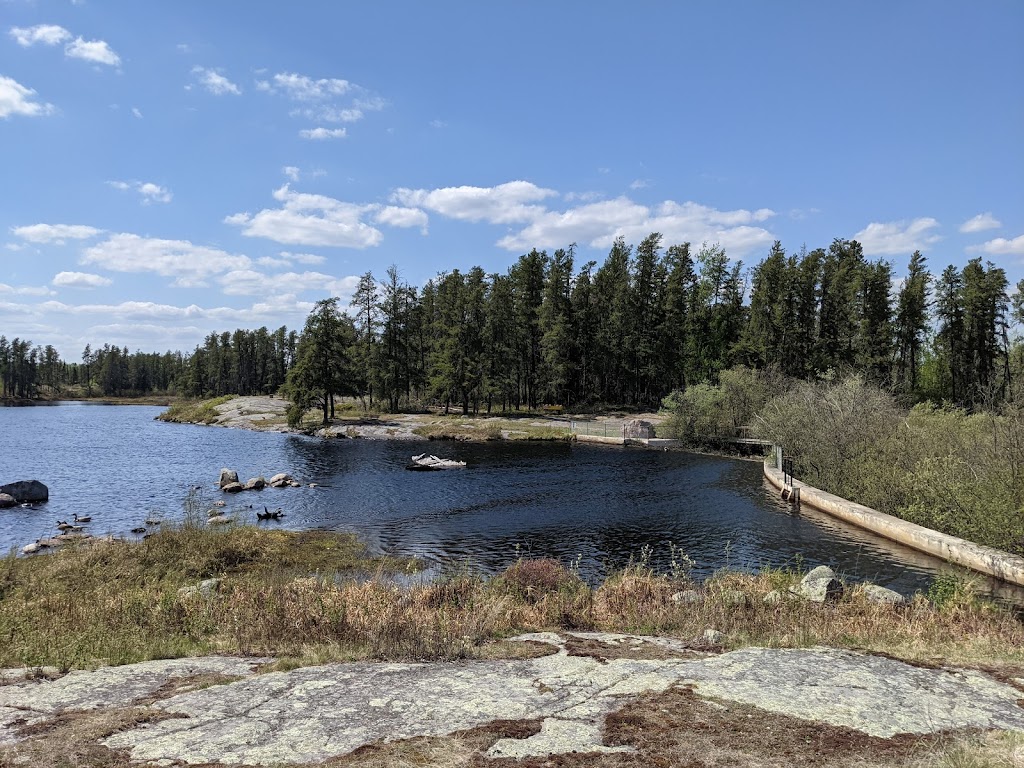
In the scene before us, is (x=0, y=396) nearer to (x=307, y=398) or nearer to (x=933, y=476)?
(x=307, y=398)

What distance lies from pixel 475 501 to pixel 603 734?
28864 mm

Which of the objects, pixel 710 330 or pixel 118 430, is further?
pixel 710 330

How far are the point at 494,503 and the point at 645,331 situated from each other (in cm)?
6664

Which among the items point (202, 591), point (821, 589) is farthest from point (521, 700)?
point (821, 589)

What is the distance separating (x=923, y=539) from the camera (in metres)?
24.0

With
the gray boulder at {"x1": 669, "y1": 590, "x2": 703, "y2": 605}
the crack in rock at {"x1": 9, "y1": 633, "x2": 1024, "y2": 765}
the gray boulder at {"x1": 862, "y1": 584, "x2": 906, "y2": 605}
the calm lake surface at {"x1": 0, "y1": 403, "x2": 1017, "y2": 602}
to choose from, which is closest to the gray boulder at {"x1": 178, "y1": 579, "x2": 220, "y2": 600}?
the crack in rock at {"x1": 9, "y1": 633, "x2": 1024, "y2": 765}

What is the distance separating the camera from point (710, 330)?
91.9m

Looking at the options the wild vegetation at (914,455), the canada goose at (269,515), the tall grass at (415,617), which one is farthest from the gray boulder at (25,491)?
the wild vegetation at (914,455)

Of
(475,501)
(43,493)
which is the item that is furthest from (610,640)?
(43,493)

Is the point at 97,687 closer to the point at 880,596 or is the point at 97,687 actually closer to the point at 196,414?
the point at 880,596

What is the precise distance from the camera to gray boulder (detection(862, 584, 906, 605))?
1444 cm

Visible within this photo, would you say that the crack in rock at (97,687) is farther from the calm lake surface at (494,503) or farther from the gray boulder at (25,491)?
the gray boulder at (25,491)

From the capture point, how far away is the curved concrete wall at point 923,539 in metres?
19.7

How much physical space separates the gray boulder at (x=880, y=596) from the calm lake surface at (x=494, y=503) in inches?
209
